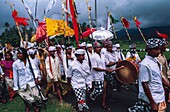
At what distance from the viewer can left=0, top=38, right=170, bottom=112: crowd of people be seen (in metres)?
3.78

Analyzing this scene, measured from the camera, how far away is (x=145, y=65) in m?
3.74

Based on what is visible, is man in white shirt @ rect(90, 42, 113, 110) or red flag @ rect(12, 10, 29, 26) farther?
red flag @ rect(12, 10, 29, 26)

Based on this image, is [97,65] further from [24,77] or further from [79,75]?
[24,77]

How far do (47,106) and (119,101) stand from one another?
7.04ft

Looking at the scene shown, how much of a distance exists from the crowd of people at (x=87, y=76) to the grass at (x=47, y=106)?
292mm

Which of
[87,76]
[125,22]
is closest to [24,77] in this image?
[87,76]

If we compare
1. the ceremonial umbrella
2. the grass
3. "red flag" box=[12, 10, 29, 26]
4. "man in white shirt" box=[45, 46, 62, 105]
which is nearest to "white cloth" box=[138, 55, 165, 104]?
the grass

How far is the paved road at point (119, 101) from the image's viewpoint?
6.26 meters

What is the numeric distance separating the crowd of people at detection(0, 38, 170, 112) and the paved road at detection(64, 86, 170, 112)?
0.55 ft

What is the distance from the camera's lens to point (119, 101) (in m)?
6.89

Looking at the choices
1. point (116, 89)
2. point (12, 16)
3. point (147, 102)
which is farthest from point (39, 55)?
point (147, 102)

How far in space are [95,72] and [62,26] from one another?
8.32 ft

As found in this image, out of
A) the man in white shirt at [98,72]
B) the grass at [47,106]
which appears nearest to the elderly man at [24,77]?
the grass at [47,106]

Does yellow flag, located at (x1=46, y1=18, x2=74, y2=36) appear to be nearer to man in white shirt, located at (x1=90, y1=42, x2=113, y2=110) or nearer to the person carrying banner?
man in white shirt, located at (x1=90, y1=42, x2=113, y2=110)
